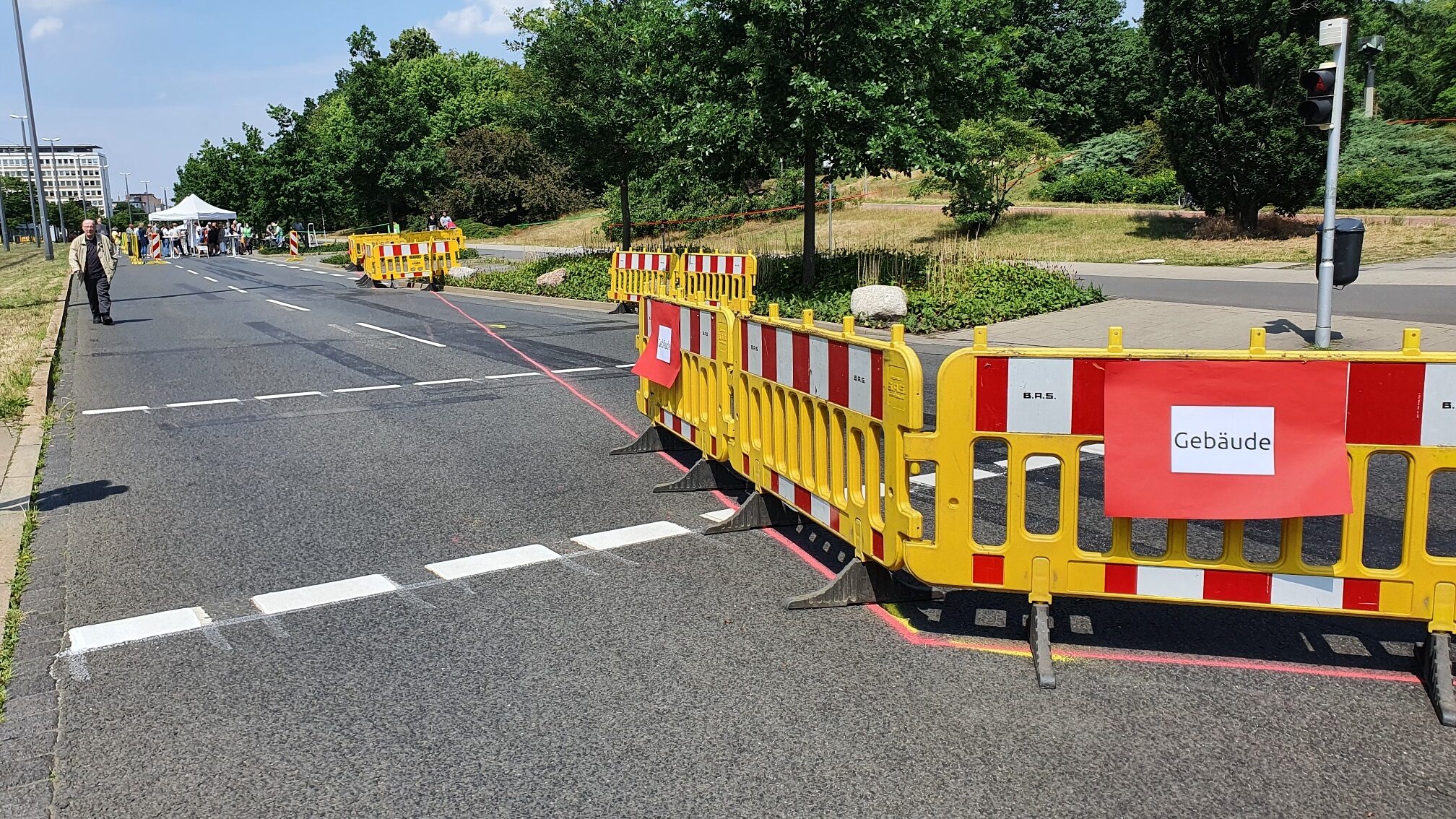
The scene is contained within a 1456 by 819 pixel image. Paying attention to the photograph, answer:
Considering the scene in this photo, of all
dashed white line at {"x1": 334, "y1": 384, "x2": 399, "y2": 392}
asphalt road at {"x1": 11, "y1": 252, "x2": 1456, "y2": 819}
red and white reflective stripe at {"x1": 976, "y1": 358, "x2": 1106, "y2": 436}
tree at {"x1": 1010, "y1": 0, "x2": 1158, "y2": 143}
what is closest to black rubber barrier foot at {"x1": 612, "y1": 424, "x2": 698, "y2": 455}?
asphalt road at {"x1": 11, "y1": 252, "x2": 1456, "y2": 819}

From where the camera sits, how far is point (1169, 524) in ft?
14.4

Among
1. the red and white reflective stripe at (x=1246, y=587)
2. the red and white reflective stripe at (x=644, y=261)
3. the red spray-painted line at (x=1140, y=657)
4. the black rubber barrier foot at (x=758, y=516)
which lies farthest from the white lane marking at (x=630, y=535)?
the red and white reflective stripe at (x=644, y=261)

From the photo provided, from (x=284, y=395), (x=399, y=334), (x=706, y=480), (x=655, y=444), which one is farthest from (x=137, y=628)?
(x=399, y=334)

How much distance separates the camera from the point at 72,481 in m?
7.85

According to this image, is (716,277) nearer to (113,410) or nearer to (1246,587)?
(113,410)

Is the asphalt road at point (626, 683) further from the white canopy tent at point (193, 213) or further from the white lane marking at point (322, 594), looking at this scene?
the white canopy tent at point (193, 213)

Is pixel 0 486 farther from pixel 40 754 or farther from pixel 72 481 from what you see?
pixel 40 754

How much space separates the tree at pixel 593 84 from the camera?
23.0 m

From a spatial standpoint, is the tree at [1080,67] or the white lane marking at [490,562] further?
the tree at [1080,67]

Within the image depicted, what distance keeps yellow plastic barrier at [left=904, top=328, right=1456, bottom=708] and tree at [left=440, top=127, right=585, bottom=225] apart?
55.2 metres

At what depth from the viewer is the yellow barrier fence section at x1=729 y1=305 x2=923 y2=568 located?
187 inches

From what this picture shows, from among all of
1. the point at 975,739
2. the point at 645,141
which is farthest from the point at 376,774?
the point at 645,141

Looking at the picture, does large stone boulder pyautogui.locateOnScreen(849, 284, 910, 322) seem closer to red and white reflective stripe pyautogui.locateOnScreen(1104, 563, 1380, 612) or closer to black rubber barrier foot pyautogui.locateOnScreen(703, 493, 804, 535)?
black rubber barrier foot pyautogui.locateOnScreen(703, 493, 804, 535)

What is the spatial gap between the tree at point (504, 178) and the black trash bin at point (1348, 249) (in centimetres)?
4873
